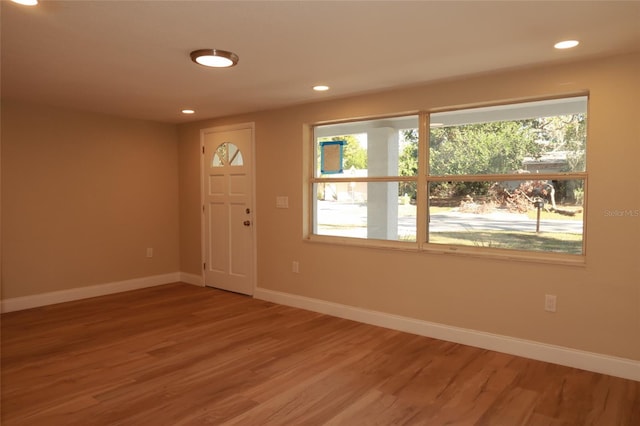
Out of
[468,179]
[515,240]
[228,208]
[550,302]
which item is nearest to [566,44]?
[468,179]

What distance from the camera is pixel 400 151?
3.99 meters

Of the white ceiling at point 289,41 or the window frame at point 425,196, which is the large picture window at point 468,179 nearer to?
the window frame at point 425,196

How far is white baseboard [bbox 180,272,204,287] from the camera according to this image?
18.8 ft

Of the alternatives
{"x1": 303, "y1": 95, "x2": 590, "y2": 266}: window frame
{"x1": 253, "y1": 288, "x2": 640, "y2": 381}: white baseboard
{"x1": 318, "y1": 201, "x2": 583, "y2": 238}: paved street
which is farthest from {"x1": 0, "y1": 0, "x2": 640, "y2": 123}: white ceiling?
{"x1": 253, "y1": 288, "x2": 640, "y2": 381}: white baseboard

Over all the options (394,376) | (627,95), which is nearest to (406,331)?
(394,376)

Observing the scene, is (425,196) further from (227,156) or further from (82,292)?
(82,292)

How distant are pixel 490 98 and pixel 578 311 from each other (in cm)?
175

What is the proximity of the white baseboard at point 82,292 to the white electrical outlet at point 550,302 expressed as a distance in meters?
4.68

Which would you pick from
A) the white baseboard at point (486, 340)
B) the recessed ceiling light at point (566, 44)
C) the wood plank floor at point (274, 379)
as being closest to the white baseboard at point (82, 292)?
the wood plank floor at point (274, 379)

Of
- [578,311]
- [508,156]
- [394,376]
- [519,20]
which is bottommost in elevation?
[394,376]

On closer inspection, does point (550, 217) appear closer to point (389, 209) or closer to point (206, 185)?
point (389, 209)

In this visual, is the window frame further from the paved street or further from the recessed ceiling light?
the recessed ceiling light

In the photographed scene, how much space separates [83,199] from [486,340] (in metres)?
4.64

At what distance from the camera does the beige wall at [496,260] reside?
2887 mm
